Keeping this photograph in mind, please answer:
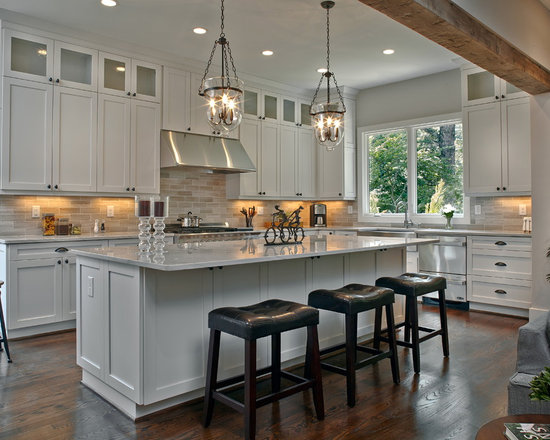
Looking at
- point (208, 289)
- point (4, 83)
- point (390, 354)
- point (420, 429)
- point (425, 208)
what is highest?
point (4, 83)

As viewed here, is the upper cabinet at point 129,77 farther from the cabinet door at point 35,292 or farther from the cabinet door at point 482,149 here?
the cabinet door at point 482,149

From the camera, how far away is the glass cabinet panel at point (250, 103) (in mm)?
6051

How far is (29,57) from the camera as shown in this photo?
421 centimetres

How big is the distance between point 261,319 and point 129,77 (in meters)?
3.69

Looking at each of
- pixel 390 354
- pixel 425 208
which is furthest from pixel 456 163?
pixel 390 354

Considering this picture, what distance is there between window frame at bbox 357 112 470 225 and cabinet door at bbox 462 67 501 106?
0.48 meters

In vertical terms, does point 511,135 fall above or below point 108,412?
above

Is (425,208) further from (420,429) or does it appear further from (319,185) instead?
(420,429)

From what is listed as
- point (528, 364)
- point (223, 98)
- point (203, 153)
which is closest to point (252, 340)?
point (528, 364)

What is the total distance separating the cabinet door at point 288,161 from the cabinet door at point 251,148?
0.45 meters

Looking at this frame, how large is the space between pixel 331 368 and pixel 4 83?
147 inches

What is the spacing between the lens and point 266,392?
278 cm

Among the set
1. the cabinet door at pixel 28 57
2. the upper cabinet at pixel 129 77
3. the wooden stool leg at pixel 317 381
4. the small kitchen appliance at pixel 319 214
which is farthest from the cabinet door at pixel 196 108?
the wooden stool leg at pixel 317 381

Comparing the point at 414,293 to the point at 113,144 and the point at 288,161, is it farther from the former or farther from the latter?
the point at 288,161
